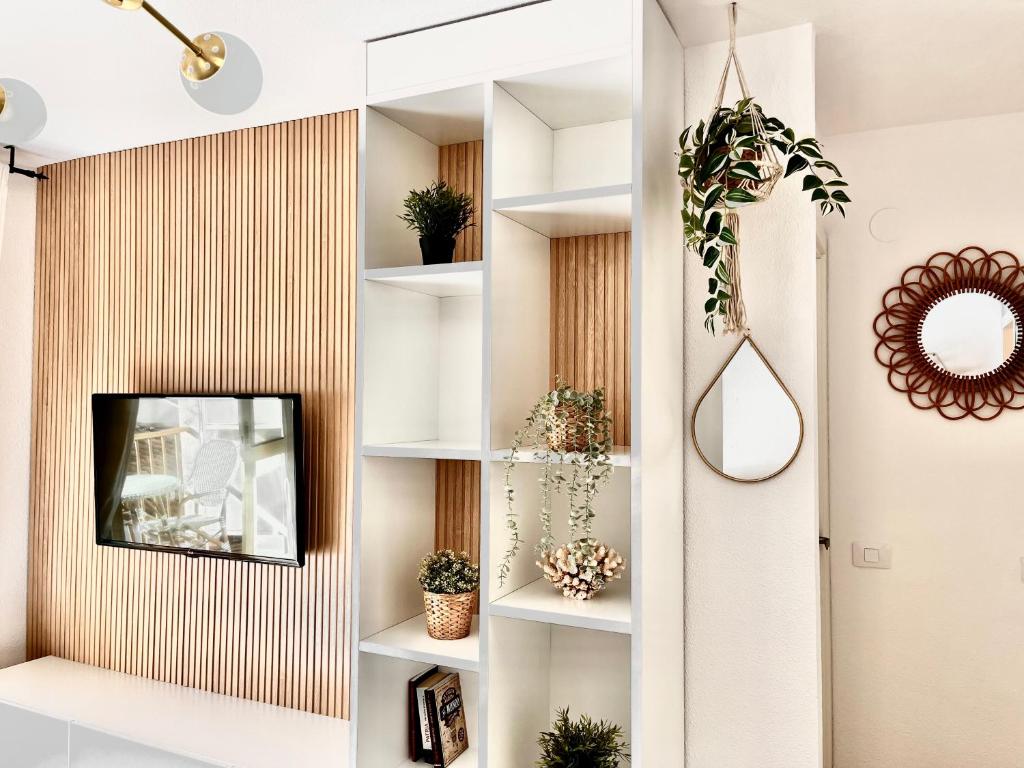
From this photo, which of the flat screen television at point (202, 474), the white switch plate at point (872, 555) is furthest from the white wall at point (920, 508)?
the flat screen television at point (202, 474)

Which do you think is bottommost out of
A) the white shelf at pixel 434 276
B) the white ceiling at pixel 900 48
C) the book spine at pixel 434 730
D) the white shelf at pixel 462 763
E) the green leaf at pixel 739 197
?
the white shelf at pixel 462 763

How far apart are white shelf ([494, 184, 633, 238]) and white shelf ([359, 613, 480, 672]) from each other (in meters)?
1.14

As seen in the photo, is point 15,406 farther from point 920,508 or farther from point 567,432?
point 920,508

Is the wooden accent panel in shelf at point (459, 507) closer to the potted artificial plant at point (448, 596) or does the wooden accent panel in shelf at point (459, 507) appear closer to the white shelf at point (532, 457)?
the potted artificial plant at point (448, 596)

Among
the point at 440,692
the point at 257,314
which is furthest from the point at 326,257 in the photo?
the point at 440,692

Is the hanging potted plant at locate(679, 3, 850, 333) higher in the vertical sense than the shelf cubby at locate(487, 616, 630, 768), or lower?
higher

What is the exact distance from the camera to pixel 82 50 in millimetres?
2193

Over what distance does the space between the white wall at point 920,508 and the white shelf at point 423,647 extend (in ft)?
5.07

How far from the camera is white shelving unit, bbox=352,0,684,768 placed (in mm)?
1774

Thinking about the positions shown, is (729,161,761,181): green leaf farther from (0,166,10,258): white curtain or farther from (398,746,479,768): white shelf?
(0,166,10,258): white curtain

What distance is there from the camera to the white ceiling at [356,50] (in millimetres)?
1898

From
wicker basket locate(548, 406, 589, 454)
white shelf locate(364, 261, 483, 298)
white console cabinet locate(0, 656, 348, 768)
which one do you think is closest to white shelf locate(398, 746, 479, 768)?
white console cabinet locate(0, 656, 348, 768)

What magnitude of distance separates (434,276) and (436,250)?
108 millimetres

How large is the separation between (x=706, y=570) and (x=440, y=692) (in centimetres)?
87
